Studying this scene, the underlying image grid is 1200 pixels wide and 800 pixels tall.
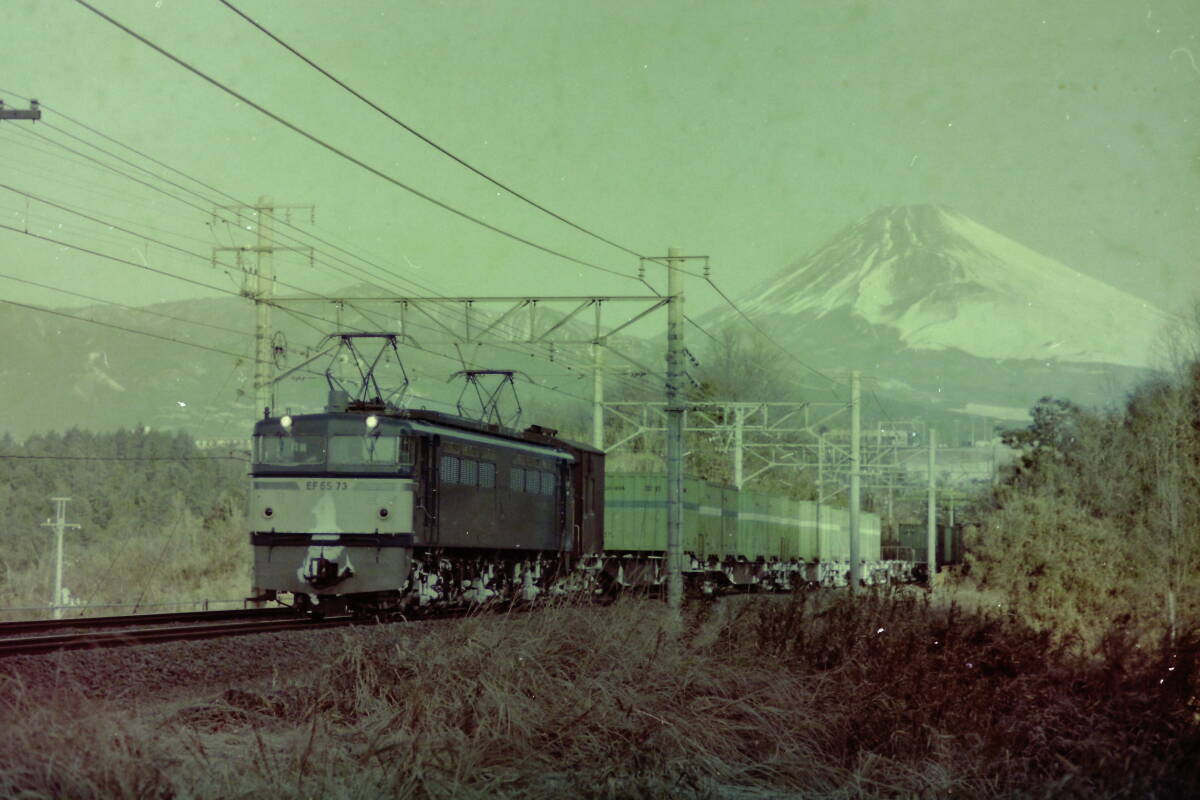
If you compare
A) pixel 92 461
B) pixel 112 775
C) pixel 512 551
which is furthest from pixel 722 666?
pixel 92 461

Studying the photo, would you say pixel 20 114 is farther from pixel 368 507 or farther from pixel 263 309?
pixel 263 309

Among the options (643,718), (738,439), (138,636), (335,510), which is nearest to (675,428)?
(335,510)

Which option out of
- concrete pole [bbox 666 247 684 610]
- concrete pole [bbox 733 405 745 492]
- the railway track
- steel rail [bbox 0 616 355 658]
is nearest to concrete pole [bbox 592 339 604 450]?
concrete pole [bbox 733 405 745 492]

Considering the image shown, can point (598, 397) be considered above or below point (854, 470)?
above

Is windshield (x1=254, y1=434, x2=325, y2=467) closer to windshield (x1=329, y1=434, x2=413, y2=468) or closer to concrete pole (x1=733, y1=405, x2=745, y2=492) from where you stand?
windshield (x1=329, y1=434, x2=413, y2=468)

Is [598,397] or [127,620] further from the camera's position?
[598,397]
